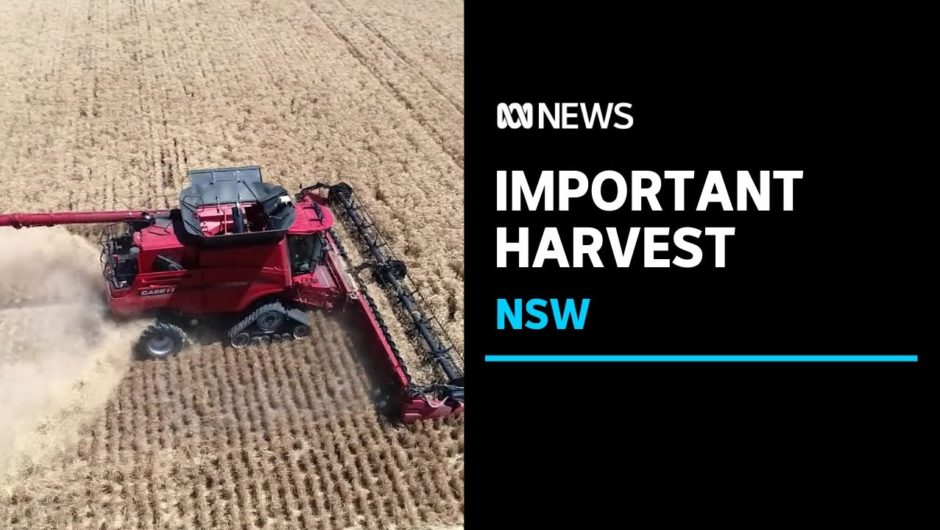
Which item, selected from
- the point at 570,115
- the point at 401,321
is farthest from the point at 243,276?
the point at 570,115

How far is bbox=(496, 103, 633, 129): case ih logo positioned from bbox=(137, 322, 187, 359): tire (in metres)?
5.43

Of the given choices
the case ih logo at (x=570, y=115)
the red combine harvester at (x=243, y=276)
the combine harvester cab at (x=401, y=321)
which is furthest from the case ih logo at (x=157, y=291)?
the case ih logo at (x=570, y=115)

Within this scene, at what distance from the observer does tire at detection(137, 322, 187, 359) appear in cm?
1209

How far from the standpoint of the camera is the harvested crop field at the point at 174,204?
10.5m

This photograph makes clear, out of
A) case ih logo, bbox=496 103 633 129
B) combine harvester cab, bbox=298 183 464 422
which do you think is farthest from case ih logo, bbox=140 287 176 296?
case ih logo, bbox=496 103 633 129

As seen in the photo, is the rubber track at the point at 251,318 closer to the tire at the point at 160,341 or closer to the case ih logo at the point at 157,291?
the tire at the point at 160,341

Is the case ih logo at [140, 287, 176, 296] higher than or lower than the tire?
higher

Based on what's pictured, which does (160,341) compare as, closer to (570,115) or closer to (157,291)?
→ (157,291)

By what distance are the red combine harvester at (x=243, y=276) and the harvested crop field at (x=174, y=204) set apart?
1.25ft

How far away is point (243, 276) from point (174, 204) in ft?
17.7

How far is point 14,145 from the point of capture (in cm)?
1834

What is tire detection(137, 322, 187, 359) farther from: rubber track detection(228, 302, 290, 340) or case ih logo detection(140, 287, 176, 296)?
rubber track detection(228, 302, 290, 340)

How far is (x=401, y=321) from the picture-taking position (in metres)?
13.1

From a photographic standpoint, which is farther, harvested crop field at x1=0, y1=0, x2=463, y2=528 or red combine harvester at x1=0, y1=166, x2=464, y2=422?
red combine harvester at x1=0, y1=166, x2=464, y2=422
